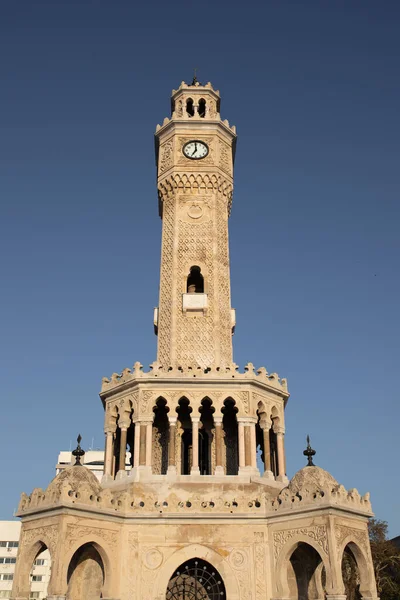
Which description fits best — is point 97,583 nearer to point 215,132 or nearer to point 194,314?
point 194,314

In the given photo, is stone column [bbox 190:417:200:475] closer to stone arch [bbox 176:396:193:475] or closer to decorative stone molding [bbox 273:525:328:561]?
stone arch [bbox 176:396:193:475]

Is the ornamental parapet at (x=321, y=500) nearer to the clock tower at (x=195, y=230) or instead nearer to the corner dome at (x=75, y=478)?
the corner dome at (x=75, y=478)

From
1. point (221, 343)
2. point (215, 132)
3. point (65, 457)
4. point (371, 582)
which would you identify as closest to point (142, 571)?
point (371, 582)

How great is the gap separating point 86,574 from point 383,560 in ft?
109

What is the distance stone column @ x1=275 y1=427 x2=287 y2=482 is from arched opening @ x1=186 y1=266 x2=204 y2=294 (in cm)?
929

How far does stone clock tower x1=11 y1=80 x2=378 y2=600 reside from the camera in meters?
24.8

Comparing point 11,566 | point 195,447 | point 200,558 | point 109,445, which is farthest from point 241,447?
point 11,566

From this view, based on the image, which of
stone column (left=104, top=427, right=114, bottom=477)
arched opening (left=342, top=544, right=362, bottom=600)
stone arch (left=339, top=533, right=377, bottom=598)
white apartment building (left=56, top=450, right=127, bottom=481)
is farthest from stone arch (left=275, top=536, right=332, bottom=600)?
white apartment building (left=56, top=450, right=127, bottom=481)

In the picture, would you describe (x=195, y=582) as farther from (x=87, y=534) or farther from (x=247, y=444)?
(x=247, y=444)

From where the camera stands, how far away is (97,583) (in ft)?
87.7

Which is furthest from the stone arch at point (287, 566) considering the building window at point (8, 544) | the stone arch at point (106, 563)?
the building window at point (8, 544)

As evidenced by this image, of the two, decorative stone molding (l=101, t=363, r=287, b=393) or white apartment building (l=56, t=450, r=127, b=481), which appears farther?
white apartment building (l=56, t=450, r=127, b=481)

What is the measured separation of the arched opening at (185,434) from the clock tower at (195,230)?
2.30 m

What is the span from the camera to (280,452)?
104ft
